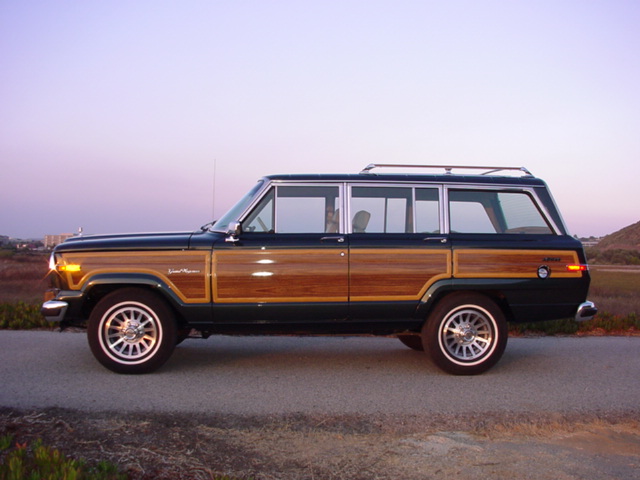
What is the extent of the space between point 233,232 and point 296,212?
0.72 metres

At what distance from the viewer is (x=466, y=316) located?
655 centimetres

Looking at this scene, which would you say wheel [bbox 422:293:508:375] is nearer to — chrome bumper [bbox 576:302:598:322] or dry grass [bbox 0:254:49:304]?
chrome bumper [bbox 576:302:598:322]

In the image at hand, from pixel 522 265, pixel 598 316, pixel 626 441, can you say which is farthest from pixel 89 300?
pixel 598 316

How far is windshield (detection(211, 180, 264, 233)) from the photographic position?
21.2 feet

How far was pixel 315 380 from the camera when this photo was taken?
603 centimetres

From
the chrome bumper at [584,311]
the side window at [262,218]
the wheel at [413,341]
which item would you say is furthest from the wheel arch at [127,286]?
the chrome bumper at [584,311]

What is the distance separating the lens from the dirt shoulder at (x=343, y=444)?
3740 mm

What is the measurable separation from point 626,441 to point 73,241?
5.33 metres

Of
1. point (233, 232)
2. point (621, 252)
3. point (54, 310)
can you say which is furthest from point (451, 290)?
point (621, 252)

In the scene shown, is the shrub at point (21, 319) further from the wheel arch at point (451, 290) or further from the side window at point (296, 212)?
the wheel arch at point (451, 290)

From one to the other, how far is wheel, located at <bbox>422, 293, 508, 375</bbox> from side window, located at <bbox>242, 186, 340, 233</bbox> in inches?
55.9

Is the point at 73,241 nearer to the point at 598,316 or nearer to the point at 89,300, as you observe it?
the point at 89,300

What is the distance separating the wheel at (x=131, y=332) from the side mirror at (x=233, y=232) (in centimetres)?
92

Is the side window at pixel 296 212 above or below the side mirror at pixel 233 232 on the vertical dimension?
above
